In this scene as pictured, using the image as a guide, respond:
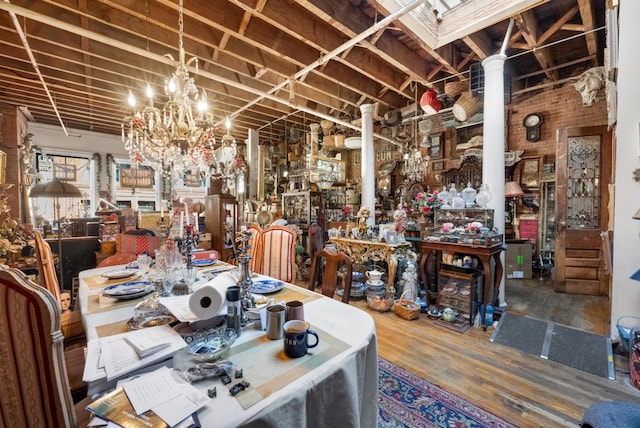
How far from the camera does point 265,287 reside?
5.22ft

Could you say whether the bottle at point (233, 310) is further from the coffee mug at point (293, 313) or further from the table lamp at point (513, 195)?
the table lamp at point (513, 195)

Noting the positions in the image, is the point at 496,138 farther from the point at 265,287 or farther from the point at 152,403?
the point at 152,403

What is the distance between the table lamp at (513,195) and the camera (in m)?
4.73

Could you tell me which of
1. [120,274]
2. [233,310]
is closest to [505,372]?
[233,310]

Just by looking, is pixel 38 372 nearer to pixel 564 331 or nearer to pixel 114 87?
pixel 564 331

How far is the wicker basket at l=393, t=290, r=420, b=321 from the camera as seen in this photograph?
298cm

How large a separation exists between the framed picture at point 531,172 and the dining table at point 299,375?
5251mm

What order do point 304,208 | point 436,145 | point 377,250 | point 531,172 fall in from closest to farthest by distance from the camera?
1. point 377,250
2. point 531,172
3. point 304,208
4. point 436,145

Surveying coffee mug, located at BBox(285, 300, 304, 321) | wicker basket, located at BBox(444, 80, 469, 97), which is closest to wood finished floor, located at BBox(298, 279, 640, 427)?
coffee mug, located at BBox(285, 300, 304, 321)

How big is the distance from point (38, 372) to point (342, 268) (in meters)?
3.81

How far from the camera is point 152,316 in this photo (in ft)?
3.84

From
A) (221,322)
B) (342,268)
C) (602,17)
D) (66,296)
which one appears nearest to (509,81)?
(602,17)

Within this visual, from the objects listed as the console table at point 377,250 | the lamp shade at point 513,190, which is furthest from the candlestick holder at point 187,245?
the lamp shade at point 513,190

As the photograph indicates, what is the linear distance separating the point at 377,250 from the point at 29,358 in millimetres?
3149
